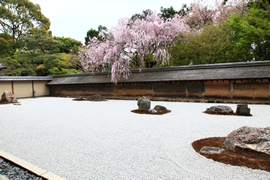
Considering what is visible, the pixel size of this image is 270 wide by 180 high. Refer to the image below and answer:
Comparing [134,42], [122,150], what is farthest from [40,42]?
[122,150]

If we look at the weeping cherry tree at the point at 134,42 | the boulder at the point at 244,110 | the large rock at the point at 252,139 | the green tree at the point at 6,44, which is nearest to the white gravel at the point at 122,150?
the large rock at the point at 252,139

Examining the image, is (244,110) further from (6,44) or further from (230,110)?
(6,44)

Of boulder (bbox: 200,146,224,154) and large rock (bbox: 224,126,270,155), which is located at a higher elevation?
large rock (bbox: 224,126,270,155)

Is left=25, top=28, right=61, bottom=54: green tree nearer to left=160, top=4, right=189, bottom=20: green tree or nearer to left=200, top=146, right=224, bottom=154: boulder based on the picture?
left=160, top=4, right=189, bottom=20: green tree

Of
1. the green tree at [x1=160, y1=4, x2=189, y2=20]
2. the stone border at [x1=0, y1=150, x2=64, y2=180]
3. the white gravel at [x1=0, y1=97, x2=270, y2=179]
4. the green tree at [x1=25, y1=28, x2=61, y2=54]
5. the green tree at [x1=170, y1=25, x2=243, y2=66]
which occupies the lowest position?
the white gravel at [x1=0, y1=97, x2=270, y2=179]

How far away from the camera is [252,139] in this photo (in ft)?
10.2

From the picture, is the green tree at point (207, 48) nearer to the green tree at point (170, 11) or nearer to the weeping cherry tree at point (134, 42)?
the weeping cherry tree at point (134, 42)

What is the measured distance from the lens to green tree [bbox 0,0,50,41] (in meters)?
26.2

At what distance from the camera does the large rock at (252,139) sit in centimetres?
301

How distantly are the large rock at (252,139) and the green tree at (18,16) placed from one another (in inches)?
1265

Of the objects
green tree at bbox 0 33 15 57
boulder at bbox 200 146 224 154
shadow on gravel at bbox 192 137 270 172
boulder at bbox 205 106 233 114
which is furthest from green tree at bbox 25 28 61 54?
shadow on gravel at bbox 192 137 270 172

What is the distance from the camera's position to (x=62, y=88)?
17641 millimetres

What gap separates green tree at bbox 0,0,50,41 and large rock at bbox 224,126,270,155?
32.1 meters

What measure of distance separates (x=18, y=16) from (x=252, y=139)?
33.7 metres
